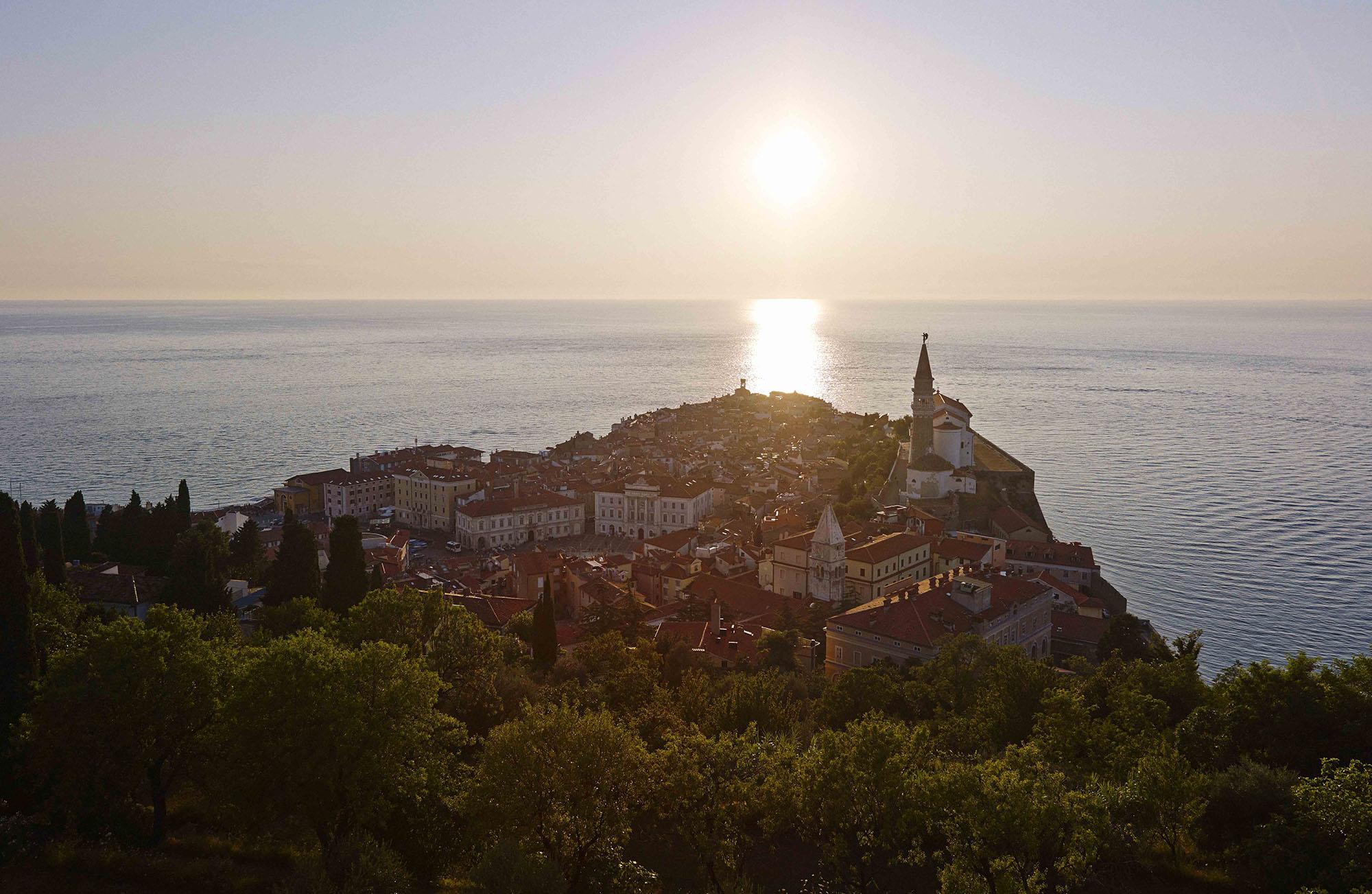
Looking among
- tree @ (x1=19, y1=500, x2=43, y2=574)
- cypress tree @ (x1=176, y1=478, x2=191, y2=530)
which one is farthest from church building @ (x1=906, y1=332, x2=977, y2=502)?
tree @ (x1=19, y1=500, x2=43, y2=574)

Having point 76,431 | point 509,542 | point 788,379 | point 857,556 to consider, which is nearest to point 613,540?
point 509,542

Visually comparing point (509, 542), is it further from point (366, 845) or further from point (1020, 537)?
point (366, 845)

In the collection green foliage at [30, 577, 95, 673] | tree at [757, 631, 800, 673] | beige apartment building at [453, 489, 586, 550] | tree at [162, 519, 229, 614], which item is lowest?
beige apartment building at [453, 489, 586, 550]

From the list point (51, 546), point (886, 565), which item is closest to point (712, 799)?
point (886, 565)

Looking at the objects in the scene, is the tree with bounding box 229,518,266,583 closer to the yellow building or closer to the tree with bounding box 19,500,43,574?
the tree with bounding box 19,500,43,574

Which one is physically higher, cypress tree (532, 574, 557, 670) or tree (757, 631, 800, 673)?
cypress tree (532, 574, 557, 670)

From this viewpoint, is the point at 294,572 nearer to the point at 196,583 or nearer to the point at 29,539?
the point at 196,583

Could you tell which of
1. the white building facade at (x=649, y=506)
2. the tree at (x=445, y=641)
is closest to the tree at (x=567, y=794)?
the tree at (x=445, y=641)
